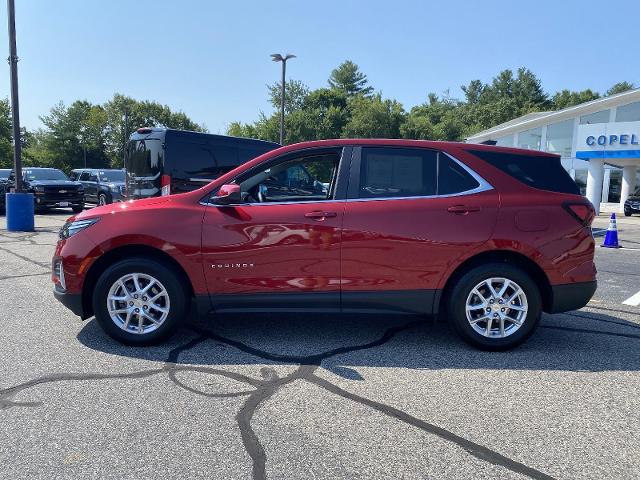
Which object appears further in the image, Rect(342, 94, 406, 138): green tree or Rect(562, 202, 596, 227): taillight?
Rect(342, 94, 406, 138): green tree

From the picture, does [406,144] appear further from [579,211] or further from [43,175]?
[43,175]

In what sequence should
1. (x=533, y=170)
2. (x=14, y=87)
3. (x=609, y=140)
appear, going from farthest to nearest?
(x=609, y=140) < (x=14, y=87) < (x=533, y=170)

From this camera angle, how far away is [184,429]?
291cm

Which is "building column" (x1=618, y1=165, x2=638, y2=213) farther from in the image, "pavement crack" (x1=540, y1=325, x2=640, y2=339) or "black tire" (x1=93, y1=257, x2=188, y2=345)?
"black tire" (x1=93, y1=257, x2=188, y2=345)

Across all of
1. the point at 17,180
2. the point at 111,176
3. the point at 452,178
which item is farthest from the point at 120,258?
the point at 111,176

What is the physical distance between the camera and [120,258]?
4.33 meters

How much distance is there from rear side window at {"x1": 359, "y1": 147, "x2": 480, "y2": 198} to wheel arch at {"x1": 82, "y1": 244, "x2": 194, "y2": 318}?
66.3 inches

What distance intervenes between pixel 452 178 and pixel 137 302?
289cm

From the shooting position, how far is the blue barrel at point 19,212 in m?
12.5

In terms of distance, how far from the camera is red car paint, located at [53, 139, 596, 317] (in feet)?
13.7

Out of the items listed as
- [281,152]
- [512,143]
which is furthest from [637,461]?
[512,143]

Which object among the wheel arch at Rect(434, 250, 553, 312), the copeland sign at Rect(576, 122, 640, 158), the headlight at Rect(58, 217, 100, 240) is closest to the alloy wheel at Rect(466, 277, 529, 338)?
the wheel arch at Rect(434, 250, 553, 312)

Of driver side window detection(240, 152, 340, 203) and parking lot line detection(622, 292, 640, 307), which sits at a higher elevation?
driver side window detection(240, 152, 340, 203)

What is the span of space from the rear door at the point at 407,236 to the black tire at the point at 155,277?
1.40 meters
